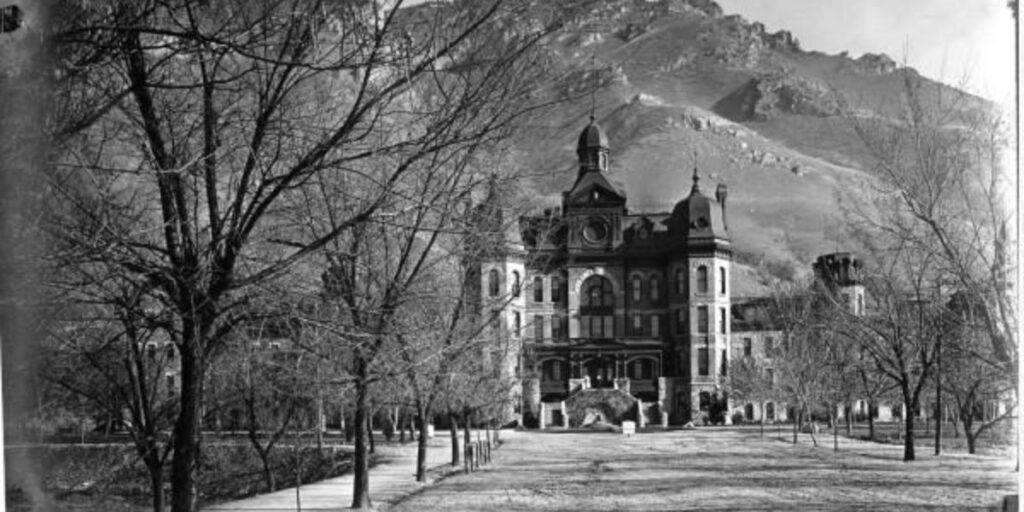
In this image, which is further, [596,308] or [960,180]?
[596,308]

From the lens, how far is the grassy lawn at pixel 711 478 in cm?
771

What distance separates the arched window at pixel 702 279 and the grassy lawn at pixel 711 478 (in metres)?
1.49

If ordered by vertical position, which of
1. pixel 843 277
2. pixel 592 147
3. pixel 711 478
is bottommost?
pixel 711 478

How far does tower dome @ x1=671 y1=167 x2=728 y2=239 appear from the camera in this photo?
851cm

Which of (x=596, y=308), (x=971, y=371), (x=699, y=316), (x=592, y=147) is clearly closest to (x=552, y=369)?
(x=596, y=308)

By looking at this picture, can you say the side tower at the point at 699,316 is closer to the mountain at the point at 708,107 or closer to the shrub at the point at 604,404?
the mountain at the point at 708,107

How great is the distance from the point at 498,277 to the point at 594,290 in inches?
104

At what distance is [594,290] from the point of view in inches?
420

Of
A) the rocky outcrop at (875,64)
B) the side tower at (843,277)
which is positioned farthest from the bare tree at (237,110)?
the side tower at (843,277)

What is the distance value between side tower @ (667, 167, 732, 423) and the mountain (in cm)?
207

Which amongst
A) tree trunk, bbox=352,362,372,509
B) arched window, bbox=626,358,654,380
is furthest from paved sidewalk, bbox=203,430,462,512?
arched window, bbox=626,358,654,380

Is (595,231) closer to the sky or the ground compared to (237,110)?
closer to the ground

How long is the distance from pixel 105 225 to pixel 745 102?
11.7 feet

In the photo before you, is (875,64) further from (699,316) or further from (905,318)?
(699,316)
